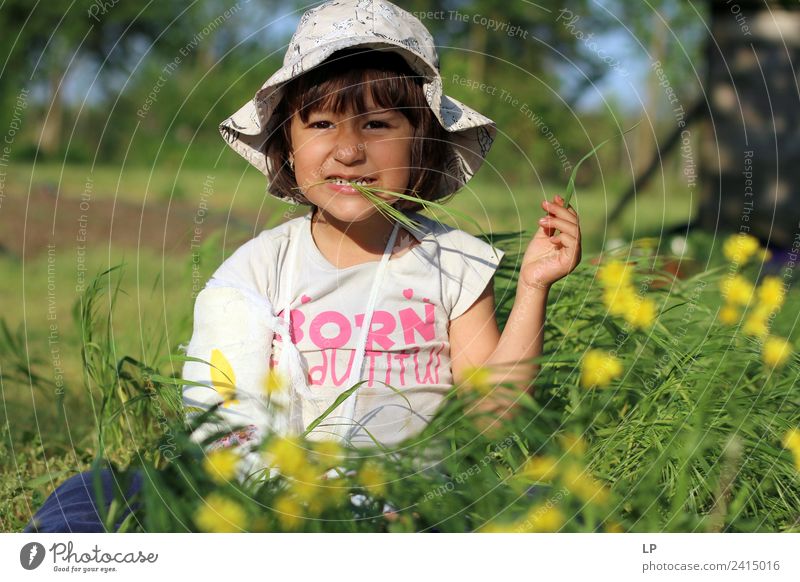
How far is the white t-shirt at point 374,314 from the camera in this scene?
169 cm

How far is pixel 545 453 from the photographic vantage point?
5.12 ft

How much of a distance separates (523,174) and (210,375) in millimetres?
6895

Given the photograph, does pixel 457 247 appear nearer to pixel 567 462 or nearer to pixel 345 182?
pixel 345 182

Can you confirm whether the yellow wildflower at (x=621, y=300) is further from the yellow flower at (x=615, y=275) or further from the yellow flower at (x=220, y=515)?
the yellow flower at (x=220, y=515)

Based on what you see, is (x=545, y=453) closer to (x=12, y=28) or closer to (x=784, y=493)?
(x=784, y=493)

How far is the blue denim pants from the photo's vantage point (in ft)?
4.56

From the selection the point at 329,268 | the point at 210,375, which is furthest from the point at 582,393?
the point at 210,375

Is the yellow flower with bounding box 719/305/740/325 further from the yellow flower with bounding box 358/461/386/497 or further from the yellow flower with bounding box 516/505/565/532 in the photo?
the yellow flower with bounding box 358/461/386/497

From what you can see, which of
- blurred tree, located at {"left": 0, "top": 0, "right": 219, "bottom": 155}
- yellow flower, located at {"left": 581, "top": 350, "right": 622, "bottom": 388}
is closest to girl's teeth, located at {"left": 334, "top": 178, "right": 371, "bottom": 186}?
yellow flower, located at {"left": 581, "top": 350, "right": 622, "bottom": 388}

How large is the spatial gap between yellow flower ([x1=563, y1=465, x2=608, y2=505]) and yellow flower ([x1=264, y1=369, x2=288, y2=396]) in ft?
1.60

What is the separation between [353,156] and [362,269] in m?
0.22

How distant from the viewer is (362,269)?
175 centimetres

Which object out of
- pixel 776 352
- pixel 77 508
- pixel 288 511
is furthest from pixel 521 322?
pixel 77 508

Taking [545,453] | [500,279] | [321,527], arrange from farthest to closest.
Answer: [500,279] → [545,453] → [321,527]
